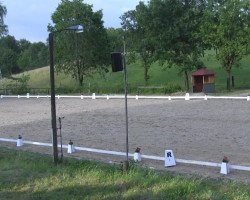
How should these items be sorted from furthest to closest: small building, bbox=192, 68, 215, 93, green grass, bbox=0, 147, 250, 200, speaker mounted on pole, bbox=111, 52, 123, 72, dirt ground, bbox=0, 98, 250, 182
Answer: small building, bbox=192, 68, 215, 93, dirt ground, bbox=0, 98, 250, 182, speaker mounted on pole, bbox=111, 52, 123, 72, green grass, bbox=0, 147, 250, 200

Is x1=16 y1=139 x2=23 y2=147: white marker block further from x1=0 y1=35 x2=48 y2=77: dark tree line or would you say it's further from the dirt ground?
x1=0 y1=35 x2=48 y2=77: dark tree line

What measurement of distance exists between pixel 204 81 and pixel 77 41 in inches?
726

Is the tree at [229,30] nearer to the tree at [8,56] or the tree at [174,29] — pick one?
the tree at [174,29]

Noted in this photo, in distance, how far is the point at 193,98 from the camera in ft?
104

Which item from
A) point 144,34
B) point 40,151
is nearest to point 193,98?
point 144,34

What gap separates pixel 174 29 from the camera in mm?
40125

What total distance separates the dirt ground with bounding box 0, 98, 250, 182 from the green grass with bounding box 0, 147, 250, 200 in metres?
1.45

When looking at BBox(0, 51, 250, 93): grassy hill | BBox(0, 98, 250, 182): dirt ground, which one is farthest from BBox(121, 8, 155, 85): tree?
BBox(0, 98, 250, 182): dirt ground

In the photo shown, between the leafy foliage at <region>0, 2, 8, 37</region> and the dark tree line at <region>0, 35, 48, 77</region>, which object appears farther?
the dark tree line at <region>0, 35, 48, 77</region>

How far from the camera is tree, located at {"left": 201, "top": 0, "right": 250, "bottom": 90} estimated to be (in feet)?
121

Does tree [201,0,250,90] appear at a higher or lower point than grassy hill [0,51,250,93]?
higher

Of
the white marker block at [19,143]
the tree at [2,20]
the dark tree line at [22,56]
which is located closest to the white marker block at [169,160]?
the white marker block at [19,143]

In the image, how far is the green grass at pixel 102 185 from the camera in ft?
22.8

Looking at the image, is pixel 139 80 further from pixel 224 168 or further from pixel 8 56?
pixel 224 168
